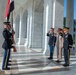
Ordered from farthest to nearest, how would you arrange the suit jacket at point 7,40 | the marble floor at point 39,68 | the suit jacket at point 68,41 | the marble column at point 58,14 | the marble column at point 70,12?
the marble column at point 70,12 → the marble column at point 58,14 → the suit jacket at point 68,41 → the suit jacket at point 7,40 → the marble floor at point 39,68

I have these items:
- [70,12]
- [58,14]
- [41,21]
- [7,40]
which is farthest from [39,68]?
[41,21]

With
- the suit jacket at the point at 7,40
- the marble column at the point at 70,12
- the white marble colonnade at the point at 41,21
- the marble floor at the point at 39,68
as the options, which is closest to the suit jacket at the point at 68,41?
the marble floor at the point at 39,68

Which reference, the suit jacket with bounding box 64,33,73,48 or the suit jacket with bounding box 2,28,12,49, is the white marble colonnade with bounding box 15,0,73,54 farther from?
the suit jacket with bounding box 2,28,12,49

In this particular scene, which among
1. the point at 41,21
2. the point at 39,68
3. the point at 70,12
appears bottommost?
the point at 39,68

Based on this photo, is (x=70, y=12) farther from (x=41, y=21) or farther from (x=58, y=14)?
(x=41, y=21)

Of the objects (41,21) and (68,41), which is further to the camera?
(41,21)

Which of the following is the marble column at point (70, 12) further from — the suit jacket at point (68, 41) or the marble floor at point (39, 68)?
the suit jacket at point (68, 41)

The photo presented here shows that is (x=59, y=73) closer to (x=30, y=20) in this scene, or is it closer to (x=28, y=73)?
(x=28, y=73)

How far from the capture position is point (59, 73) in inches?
244

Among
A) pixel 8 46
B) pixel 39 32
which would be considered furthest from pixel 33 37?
pixel 8 46

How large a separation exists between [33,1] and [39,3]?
119 cm

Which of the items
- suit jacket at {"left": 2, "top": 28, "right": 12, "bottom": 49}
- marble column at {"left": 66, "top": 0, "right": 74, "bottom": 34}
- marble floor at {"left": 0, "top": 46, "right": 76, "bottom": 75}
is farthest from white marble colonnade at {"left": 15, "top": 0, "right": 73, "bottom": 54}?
suit jacket at {"left": 2, "top": 28, "right": 12, "bottom": 49}

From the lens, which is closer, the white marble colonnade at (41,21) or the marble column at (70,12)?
the white marble colonnade at (41,21)

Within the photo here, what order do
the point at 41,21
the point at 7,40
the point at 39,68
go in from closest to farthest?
the point at 7,40
the point at 39,68
the point at 41,21
